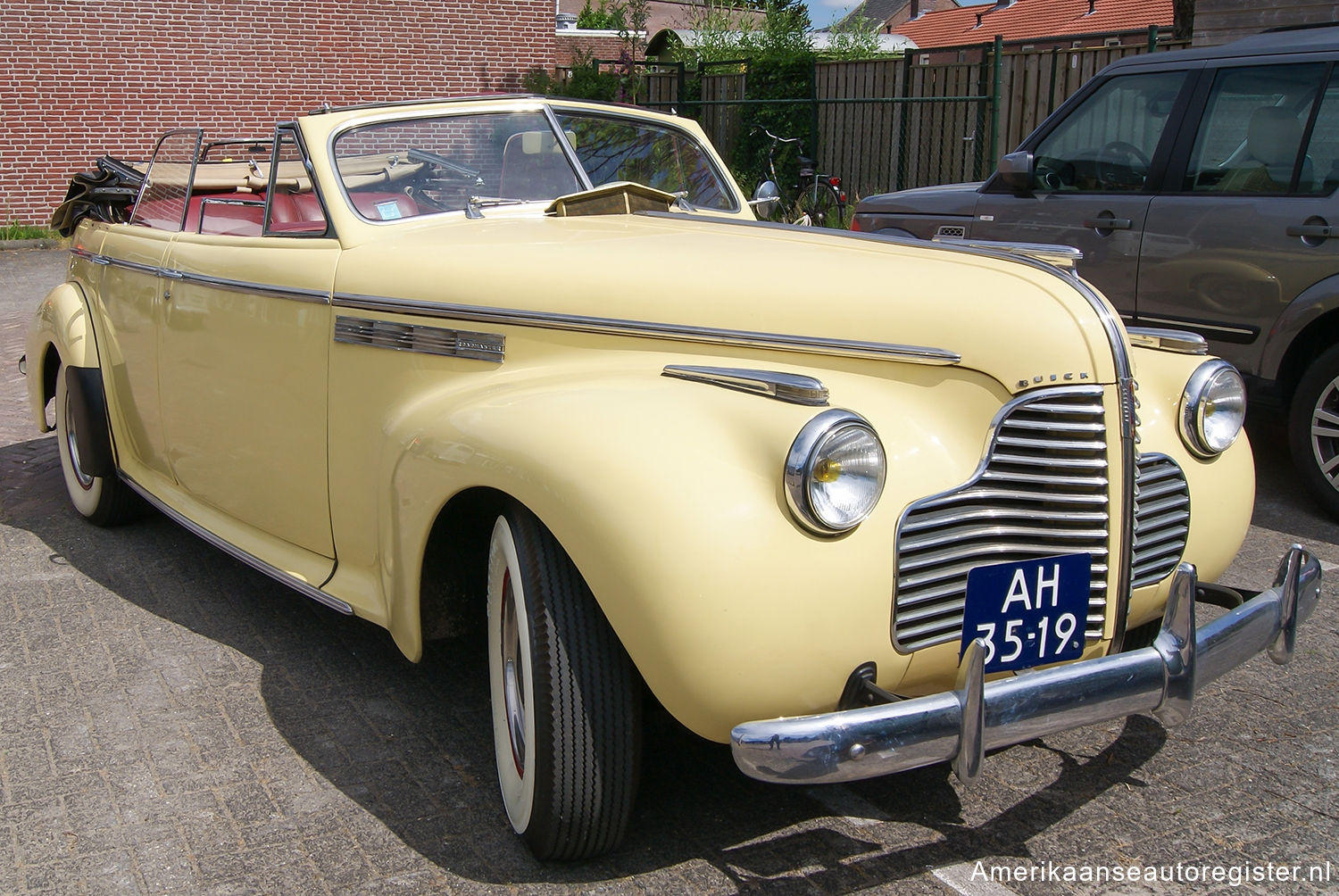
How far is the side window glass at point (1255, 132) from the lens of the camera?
5156 millimetres

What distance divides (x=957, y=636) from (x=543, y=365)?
1171 mm

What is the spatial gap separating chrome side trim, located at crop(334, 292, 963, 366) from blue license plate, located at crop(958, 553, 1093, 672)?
47 centimetres

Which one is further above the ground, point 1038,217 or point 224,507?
point 1038,217

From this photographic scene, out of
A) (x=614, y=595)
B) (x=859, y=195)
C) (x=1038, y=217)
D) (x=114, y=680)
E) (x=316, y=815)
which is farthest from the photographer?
(x=859, y=195)

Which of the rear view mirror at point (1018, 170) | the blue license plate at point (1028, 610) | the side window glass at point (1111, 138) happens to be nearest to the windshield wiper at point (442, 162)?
the blue license plate at point (1028, 610)

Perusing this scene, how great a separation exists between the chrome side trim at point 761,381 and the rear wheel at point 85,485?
3.16 m

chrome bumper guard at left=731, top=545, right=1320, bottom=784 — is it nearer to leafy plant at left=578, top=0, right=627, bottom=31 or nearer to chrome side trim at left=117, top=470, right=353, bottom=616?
chrome side trim at left=117, top=470, right=353, bottom=616

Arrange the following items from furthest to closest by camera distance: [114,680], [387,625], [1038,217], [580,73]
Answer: [580,73], [1038,217], [114,680], [387,625]

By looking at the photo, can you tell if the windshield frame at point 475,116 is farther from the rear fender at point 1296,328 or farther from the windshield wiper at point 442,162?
the rear fender at point 1296,328

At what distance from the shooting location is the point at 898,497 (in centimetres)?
→ 237

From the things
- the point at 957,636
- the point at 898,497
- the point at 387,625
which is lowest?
the point at 387,625

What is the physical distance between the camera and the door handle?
16.2 feet

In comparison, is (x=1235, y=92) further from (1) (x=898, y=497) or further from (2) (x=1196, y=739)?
(1) (x=898, y=497)

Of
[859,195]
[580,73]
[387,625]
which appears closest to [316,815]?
[387,625]
